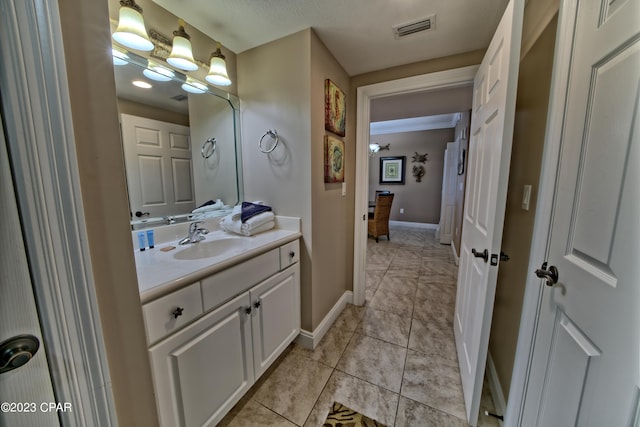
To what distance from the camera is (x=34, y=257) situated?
0.47m

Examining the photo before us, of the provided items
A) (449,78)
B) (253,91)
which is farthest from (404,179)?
(253,91)

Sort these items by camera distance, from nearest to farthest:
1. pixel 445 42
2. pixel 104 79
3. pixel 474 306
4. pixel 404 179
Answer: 1. pixel 104 79
2. pixel 474 306
3. pixel 445 42
4. pixel 404 179

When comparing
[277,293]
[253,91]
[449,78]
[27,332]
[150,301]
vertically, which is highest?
[449,78]

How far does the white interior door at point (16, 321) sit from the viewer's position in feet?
1.44

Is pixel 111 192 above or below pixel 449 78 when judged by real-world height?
below

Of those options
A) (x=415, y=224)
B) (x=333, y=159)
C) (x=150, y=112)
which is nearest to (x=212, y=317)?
(x=150, y=112)

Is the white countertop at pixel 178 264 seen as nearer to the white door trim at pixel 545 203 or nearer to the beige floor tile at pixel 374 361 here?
the beige floor tile at pixel 374 361

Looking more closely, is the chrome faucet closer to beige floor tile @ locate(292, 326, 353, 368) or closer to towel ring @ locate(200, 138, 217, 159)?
Answer: towel ring @ locate(200, 138, 217, 159)

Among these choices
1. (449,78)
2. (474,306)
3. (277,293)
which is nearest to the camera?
(474,306)

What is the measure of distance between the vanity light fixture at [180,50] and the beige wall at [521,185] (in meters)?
1.76

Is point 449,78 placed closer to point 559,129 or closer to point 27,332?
point 559,129

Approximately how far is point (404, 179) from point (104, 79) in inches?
232

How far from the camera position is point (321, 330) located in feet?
6.01

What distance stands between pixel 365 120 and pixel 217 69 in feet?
4.07
